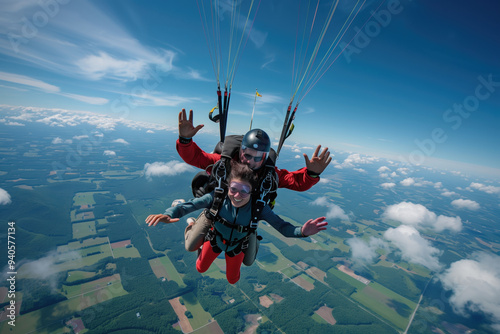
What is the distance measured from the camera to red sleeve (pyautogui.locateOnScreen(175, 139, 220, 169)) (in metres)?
3.00

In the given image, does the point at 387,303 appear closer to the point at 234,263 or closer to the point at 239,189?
the point at 234,263

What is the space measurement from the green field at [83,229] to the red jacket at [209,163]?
187 feet

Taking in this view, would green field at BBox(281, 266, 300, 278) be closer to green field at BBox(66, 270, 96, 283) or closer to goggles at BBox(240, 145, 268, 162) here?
green field at BBox(66, 270, 96, 283)

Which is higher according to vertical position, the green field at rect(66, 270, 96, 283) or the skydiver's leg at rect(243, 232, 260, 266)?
the skydiver's leg at rect(243, 232, 260, 266)

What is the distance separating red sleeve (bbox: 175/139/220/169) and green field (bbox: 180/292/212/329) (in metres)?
31.9

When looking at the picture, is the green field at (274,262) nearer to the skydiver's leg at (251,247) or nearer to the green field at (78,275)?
the green field at (78,275)

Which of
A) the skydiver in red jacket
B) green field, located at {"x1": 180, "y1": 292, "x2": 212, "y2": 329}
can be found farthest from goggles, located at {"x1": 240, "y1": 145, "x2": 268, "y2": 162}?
green field, located at {"x1": 180, "y1": 292, "x2": 212, "y2": 329}

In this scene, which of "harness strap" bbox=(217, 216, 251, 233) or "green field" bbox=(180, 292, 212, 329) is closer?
"harness strap" bbox=(217, 216, 251, 233)

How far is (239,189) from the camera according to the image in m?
2.93

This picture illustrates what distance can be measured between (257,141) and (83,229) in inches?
2455

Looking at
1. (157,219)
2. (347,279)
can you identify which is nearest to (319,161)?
(157,219)

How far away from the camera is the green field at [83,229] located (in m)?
44.2

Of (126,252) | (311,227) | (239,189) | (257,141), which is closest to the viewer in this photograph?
(311,227)

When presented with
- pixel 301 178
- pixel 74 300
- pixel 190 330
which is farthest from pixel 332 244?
Result: pixel 301 178
